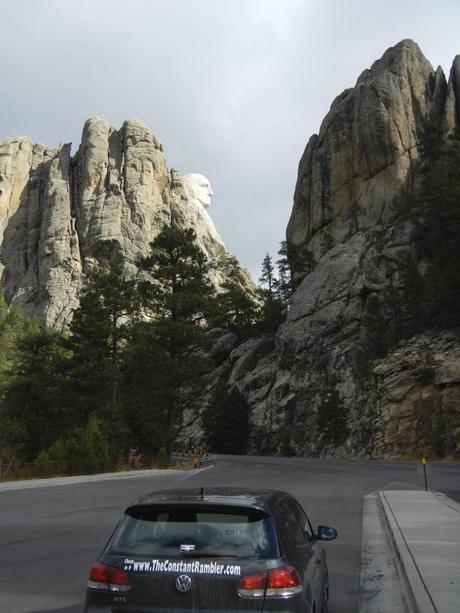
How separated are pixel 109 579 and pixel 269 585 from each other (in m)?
1.05

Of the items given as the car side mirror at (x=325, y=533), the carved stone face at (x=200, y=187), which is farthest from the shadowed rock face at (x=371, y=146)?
the carved stone face at (x=200, y=187)

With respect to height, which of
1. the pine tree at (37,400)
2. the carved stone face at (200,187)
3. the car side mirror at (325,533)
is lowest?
the car side mirror at (325,533)

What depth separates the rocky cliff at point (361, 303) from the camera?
49438 mm

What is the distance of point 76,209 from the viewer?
4611 inches

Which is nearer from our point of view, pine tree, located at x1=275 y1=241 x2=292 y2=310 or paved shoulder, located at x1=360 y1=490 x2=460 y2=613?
paved shoulder, located at x1=360 y1=490 x2=460 y2=613

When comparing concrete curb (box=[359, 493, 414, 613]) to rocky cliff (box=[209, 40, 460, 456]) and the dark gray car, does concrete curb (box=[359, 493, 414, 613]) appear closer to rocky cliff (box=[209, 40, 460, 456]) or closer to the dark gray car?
the dark gray car

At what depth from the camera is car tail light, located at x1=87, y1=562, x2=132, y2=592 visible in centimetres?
403

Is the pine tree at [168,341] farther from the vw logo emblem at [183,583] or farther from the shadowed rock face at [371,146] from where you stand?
the vw logo emblem at [183,583]

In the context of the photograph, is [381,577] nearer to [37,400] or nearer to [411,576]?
[411,576]

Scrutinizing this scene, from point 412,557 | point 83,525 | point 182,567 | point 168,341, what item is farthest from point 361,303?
point 182,567

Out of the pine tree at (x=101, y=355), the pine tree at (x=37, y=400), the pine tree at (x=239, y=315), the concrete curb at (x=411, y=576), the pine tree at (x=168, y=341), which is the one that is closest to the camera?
the concrete curb at (x=411, y=576)

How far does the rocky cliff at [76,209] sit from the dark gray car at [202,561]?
342ft

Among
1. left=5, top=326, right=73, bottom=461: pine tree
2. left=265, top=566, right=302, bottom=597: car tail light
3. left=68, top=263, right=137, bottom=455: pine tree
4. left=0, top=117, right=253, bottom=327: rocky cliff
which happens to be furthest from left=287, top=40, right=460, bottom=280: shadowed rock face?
left=265, top=566, right=302, bottom=597: car tail light

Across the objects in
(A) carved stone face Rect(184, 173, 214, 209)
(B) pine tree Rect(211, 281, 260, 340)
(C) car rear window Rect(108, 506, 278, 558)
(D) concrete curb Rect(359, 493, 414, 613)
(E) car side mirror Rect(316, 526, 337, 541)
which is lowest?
(D) concrete curb Rect(359, 493, 414, 613)
